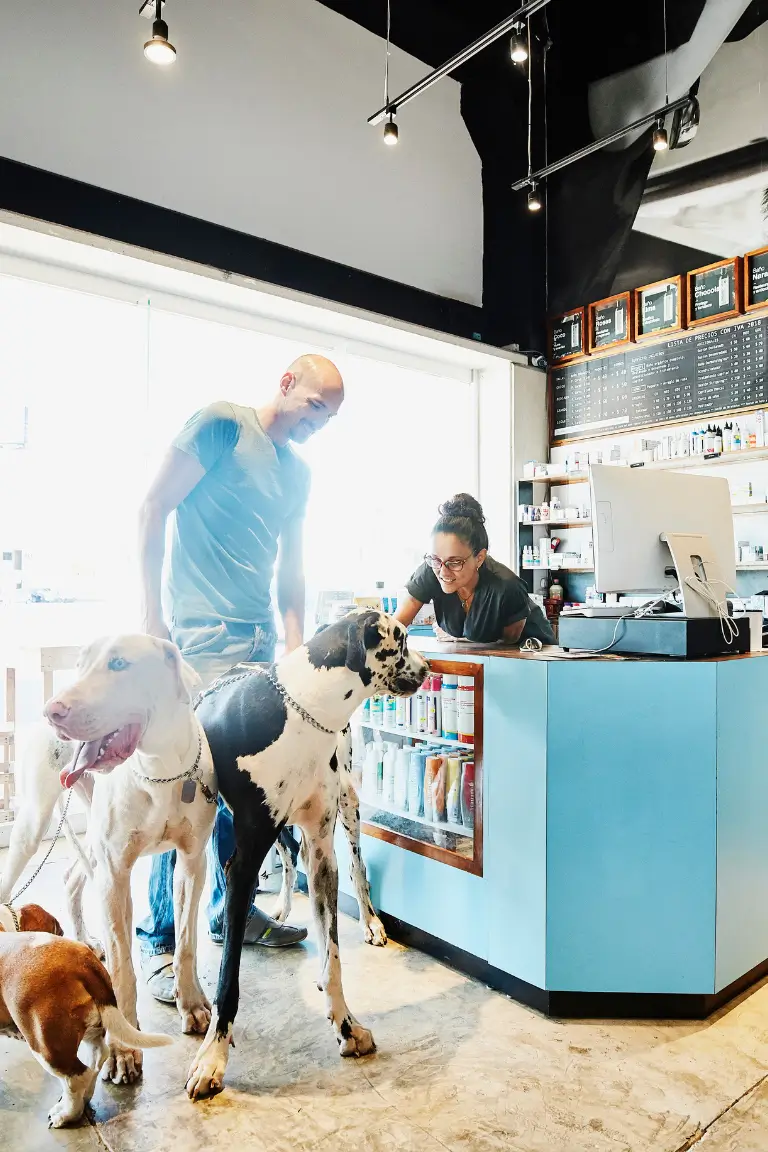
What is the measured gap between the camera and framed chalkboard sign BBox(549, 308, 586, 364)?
628 cm

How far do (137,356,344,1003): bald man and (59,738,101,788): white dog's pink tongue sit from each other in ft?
2.30

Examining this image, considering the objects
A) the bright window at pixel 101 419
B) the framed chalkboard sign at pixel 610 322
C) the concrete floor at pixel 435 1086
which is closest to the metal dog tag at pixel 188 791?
the concrete floor at pixel 435 1086

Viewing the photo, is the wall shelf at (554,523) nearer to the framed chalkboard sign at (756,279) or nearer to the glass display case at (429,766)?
the framed chalkboard sign at (756,279)

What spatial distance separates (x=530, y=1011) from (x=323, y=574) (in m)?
3.80

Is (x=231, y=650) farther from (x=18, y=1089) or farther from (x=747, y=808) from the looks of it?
(x=747, y=808)

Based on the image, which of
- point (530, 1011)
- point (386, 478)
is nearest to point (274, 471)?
point (530, 1011)

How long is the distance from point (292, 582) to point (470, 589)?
0.70m

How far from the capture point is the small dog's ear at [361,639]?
2018mm

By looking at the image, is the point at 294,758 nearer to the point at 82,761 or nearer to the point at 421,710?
the point at 82,761

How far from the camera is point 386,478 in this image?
621 cm

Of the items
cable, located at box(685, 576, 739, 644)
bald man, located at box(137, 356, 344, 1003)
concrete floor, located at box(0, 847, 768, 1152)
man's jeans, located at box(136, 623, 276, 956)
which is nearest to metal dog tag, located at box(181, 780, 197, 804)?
bald man, located at box(137, 356, 344, 1003)

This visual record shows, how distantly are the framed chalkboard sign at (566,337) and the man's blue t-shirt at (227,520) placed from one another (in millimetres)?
4457

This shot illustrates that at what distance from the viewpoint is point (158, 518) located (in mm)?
2281

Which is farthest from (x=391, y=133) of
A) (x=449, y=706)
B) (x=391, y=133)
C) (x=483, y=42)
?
(x=449, y=706)
